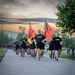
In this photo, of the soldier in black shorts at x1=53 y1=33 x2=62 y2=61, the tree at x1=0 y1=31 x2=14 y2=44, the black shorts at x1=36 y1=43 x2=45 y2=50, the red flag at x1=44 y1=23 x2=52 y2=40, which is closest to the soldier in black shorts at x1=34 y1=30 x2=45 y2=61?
the black shorts at x1=36 y1=43 x2=45 y2=50

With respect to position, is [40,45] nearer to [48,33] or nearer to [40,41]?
[40,41]

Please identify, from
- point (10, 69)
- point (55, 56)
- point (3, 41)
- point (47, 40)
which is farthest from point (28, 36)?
point (10, 69)

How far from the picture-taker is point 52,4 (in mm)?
5188

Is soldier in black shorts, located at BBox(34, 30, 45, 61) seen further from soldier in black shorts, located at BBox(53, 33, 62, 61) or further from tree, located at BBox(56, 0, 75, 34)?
tree, located at BBox(56, 0, 75, 34)

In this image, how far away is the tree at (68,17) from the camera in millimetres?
6027

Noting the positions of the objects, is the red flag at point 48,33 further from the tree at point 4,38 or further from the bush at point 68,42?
the tree at point 4,38

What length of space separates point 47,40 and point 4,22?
1.79 m

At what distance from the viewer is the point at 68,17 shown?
6227 mm

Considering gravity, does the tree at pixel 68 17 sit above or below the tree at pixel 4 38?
above

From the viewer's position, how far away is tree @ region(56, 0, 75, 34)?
6.03 metres

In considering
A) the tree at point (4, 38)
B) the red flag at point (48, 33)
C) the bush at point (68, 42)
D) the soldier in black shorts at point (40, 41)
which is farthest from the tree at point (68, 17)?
the tree at point (4, 38)

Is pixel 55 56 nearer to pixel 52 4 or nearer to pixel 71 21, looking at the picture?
pixel 71 21

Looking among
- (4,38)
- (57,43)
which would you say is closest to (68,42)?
(57,43)

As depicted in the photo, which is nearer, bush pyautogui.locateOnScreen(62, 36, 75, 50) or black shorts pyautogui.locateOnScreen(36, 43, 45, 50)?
bush pyautogui.locateOnScreen(62, 36, 75, 50)
